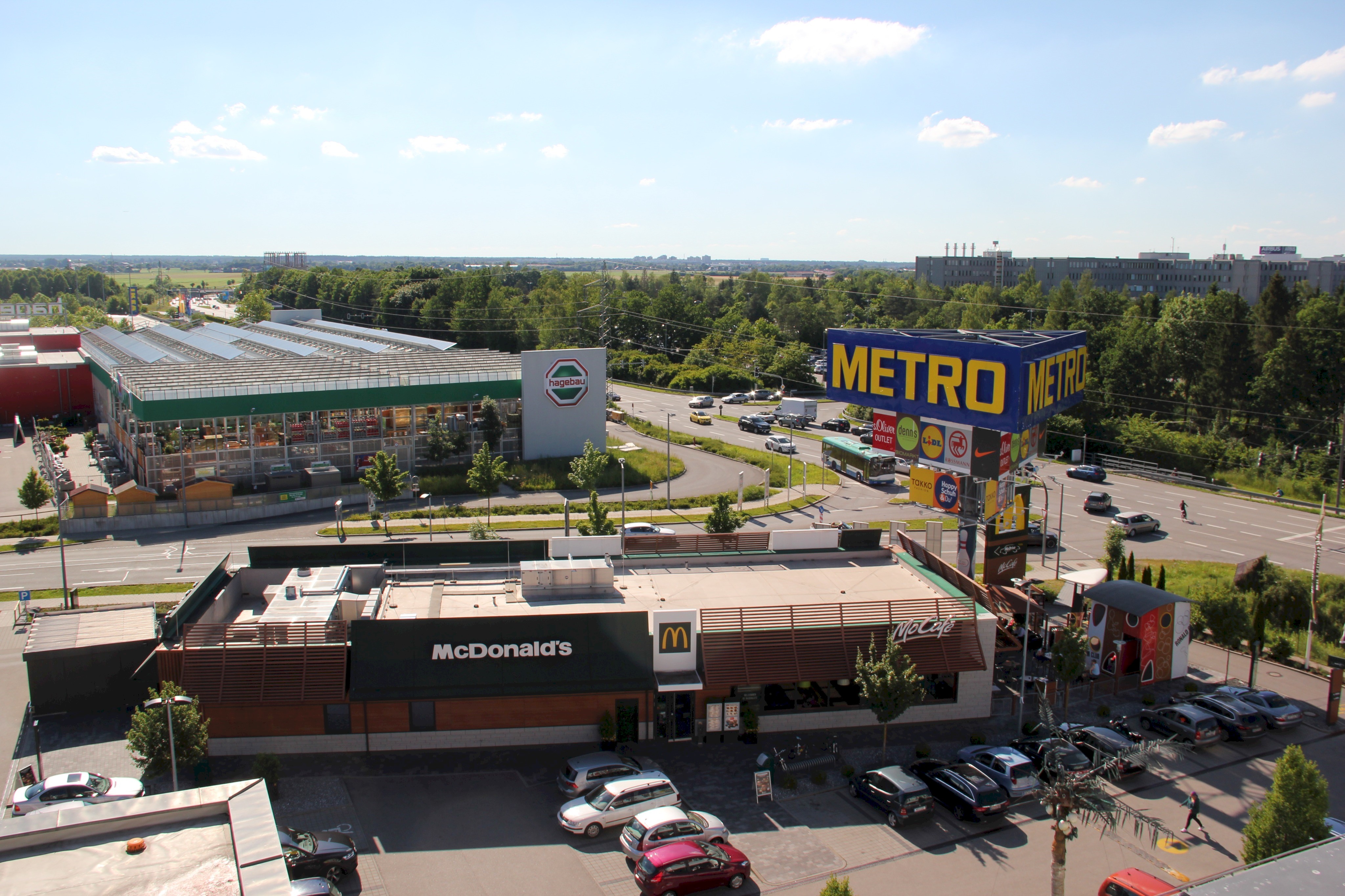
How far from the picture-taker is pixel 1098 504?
5147cm

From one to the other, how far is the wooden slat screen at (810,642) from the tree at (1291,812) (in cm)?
820

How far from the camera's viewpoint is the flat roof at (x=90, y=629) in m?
25.6

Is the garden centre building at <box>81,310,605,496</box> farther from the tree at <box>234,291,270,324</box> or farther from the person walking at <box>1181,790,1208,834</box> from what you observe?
the tree at <box>234,291,270,324</box>

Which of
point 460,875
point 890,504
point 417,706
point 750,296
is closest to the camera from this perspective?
point 460,875

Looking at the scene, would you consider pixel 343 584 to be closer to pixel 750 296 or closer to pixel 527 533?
pixel 527 533

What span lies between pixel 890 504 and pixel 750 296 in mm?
121824

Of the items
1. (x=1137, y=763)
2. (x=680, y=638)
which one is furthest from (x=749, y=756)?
(x=1137, y=763)

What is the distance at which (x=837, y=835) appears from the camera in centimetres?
2042

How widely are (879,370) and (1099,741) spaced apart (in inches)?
563

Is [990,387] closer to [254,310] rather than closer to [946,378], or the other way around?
[946,378]

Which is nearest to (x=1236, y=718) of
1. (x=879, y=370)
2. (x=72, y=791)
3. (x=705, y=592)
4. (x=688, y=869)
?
(x=879, y=370)

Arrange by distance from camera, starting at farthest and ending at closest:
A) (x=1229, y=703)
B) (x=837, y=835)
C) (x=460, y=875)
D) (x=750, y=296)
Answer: (x=750, y=296) → (x=1229, y=703) → (x=837, y=835) → (x=460, y=875)

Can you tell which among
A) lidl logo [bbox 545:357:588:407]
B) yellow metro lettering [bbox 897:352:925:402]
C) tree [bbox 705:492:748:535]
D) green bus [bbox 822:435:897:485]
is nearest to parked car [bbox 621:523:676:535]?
tree [bbox 705:492:748:535]

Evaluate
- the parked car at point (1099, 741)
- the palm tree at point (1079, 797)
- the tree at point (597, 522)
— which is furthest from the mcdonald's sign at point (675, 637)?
the tree at point (597, 522)
